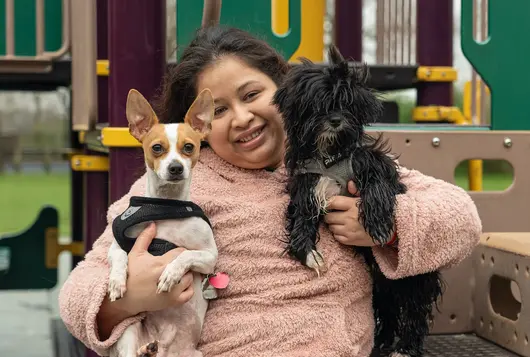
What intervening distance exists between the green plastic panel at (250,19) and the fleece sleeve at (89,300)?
3.84ft

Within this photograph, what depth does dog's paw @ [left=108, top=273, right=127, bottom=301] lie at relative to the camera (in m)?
1.65

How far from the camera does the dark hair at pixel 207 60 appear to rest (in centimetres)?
206

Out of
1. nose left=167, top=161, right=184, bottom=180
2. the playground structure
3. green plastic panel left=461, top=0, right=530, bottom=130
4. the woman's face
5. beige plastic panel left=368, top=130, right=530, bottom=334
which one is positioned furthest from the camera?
green plastic panel left=461, top=0, right=530, bottom=130

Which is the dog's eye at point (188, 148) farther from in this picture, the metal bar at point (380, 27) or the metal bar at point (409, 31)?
the metal bar at point (380, 27)

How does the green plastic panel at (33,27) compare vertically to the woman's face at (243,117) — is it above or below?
above

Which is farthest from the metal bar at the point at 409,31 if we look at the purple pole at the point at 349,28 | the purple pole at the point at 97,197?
the purple pole at the point at 97,197

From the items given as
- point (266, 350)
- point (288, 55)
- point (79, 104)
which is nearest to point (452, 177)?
point (266, 350)

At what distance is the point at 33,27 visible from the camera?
3.59 metres

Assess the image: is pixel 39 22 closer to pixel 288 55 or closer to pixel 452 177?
pixel 288 55

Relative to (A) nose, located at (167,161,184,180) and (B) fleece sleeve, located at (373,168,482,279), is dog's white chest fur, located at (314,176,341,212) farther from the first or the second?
(A) nose, located at (167,161,184,180)

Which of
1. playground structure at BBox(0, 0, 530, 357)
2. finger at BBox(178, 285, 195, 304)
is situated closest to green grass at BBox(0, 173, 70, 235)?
playground structure at BBox(0, 0, 530, 357)

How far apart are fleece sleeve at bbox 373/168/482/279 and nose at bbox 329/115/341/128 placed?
232 millimetres

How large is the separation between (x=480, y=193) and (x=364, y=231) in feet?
2.56

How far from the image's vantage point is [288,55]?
Answer: 3.42 metres
